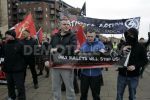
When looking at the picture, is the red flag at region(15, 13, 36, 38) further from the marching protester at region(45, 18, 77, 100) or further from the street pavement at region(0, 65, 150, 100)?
the marching protester at region(45, 18, 77, 100)

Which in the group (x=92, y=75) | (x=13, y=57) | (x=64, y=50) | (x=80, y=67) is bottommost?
(x=92, y=75)

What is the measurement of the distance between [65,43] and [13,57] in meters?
1.34

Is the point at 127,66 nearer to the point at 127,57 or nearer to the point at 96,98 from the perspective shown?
the point at 127,57

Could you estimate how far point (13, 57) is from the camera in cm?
835

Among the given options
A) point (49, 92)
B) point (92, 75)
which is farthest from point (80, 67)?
point (49, 92)

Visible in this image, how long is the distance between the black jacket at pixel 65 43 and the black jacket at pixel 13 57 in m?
0.95

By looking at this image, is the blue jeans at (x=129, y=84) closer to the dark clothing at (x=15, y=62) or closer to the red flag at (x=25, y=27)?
the dark clothing at (x=15, y=62)

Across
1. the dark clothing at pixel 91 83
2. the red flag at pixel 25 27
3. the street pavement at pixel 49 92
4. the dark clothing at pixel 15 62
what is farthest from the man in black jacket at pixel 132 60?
the red flag at pixel 25 27

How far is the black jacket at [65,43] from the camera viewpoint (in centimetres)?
780

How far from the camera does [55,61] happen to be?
796 centimetres

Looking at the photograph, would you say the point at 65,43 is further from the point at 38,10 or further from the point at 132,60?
the point at 38,10

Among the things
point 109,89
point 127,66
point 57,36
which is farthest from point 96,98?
point 109,89

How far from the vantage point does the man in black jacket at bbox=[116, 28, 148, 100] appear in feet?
22.9

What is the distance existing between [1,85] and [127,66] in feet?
18.9
